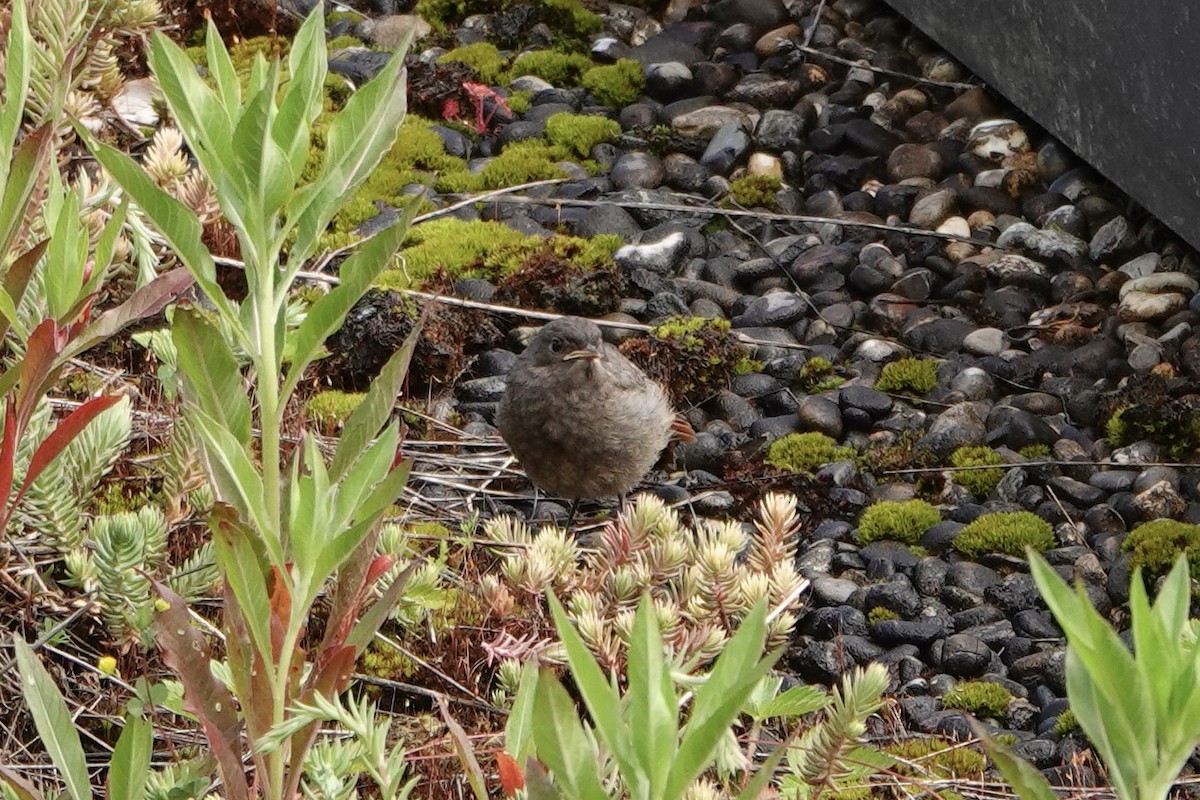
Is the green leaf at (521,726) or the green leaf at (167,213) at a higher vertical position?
the green leaf at (167,213)

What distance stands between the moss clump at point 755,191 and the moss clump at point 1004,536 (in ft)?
7.57

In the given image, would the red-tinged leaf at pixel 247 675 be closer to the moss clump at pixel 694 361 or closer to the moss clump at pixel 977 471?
the moss clump at pixel 977 471

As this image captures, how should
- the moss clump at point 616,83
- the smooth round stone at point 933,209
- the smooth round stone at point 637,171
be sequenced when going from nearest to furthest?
the smooth round stone at point 933,209
the smooth round stone at point 637,171
the moss clump at point 616,83

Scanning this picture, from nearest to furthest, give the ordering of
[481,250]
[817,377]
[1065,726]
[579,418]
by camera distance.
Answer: [1065,726]
[579,418]
[817,377]
[481,250]

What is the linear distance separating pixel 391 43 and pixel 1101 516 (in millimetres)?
4452

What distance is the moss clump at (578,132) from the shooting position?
7.15 meters

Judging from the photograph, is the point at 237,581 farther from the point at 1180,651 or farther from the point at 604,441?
the point at 604,441

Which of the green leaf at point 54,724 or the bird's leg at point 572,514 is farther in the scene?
the bird's leg at point 572,514

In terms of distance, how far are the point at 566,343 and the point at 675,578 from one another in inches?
98.5

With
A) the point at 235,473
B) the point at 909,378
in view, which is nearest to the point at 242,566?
the point at 235,473

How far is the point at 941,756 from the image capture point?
12.6ft

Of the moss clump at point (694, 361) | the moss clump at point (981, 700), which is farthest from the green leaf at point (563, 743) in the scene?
the moss clump at point (694, 361)

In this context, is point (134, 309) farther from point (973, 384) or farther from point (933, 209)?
point (933, 209)

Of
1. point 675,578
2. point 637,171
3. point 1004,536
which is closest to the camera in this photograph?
point 675,578
